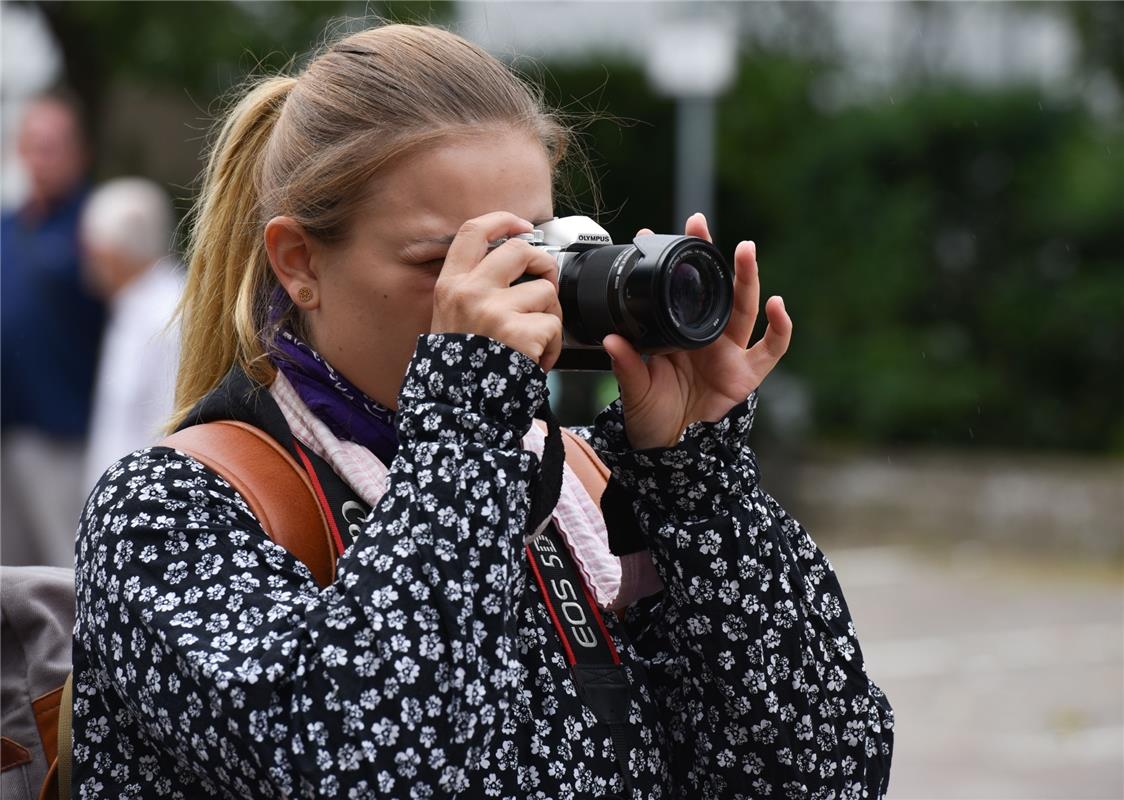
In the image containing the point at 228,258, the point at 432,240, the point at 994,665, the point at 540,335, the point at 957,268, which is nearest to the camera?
the point at 540,335

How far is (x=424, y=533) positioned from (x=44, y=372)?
16.2 feet

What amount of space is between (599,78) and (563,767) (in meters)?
13.2

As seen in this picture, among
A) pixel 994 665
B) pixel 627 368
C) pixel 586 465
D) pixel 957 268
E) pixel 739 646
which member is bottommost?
pixel 994 665

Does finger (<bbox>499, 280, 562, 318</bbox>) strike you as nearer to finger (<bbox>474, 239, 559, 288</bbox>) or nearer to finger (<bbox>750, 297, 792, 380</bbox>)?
finger (<bbox>474, 239, 559, 288</bbox>)

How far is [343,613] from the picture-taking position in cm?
159

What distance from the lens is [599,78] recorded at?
1452 centimetres

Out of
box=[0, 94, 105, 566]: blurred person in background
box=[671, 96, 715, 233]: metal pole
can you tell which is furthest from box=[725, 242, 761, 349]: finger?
box=[671, 96, 715, 233]: metal pole

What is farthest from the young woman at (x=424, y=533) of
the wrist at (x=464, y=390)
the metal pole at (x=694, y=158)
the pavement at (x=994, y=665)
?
the metal pole at (x=694, y=158)

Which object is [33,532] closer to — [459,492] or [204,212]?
[204,212]

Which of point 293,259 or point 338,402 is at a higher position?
point 293,259

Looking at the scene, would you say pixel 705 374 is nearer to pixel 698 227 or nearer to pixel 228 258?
pixel 698 227

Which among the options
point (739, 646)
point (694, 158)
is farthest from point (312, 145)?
point (694, 158)

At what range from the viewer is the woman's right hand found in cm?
172

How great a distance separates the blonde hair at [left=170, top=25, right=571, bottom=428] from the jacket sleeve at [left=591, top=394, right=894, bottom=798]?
0.43 m
